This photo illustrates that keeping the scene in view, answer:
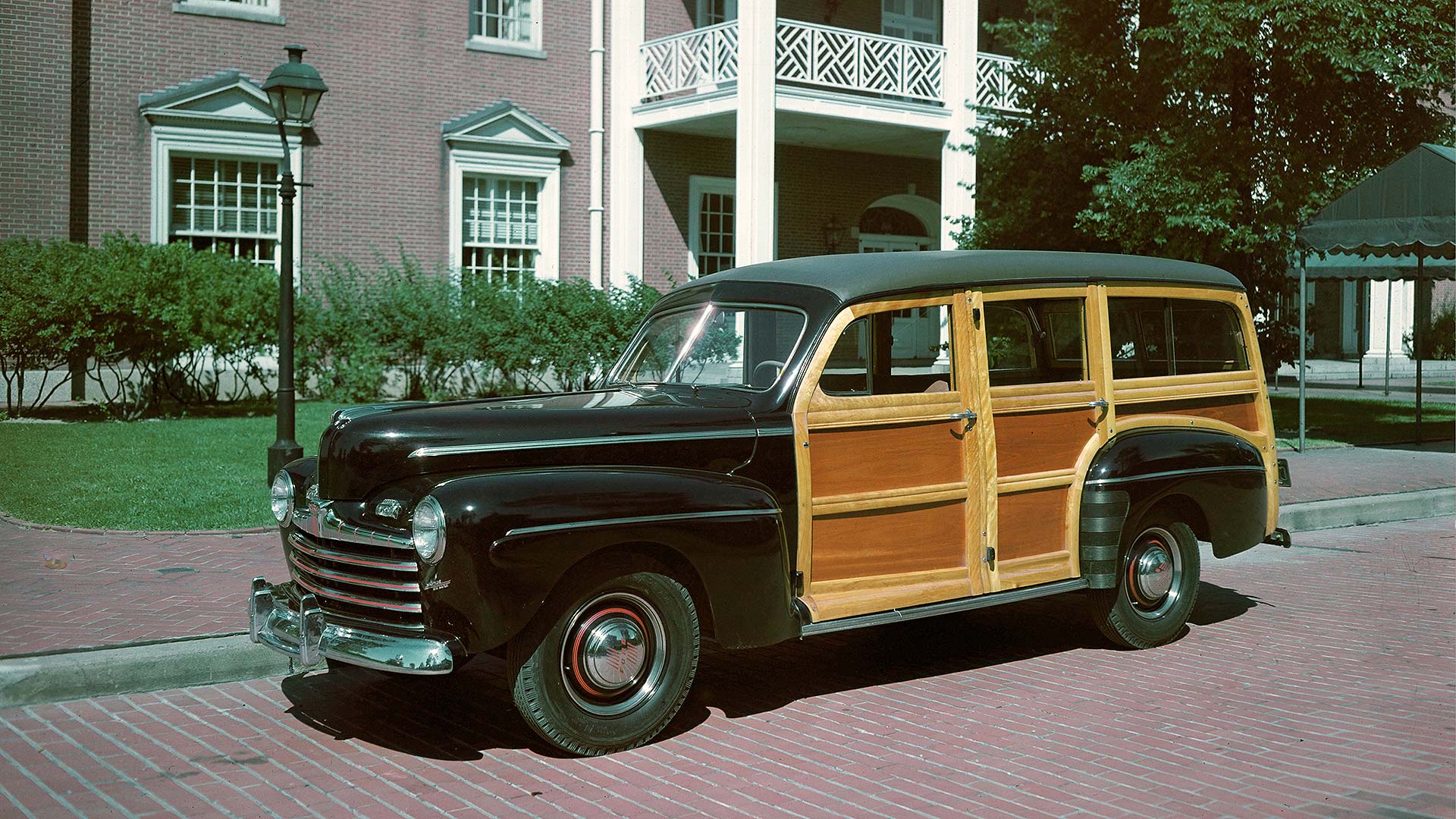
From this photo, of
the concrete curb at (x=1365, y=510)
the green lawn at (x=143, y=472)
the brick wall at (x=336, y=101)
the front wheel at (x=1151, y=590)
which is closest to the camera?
the front wheel at (x=1151, y=590)

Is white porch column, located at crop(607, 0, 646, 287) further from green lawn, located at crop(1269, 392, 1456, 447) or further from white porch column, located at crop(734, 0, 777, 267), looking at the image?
green lawn, located at crop(1269, 392, 1456, 447)

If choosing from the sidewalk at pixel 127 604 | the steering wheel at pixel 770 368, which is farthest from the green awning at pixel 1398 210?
the steering wheel at pixel 770 368

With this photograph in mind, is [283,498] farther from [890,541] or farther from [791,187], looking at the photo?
[791,187]

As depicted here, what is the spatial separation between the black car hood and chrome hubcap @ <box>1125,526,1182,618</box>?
2.38 metres

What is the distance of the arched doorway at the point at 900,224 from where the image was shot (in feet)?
80.6

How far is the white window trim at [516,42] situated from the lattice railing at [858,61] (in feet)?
12.7

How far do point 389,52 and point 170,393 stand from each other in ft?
20.2

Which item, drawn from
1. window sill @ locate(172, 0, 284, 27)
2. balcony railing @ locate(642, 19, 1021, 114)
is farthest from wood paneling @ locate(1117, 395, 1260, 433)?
window sill @ locate(172, 0, 284, 27)

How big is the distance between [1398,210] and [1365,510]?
12.8 feet

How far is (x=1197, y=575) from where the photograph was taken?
673cm

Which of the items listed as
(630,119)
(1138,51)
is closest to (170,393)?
(630,119)

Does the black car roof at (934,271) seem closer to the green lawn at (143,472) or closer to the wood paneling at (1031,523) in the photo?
the wood paneling at (1031,523)

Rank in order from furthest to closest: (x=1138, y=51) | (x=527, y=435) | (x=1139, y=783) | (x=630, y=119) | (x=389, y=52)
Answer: (x=630, y=119)
(x=389, y=52)
(x=1138, y=51)
(x=527, y=435)
(x=1139, y=783)

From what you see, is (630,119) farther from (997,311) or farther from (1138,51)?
(997,311)
